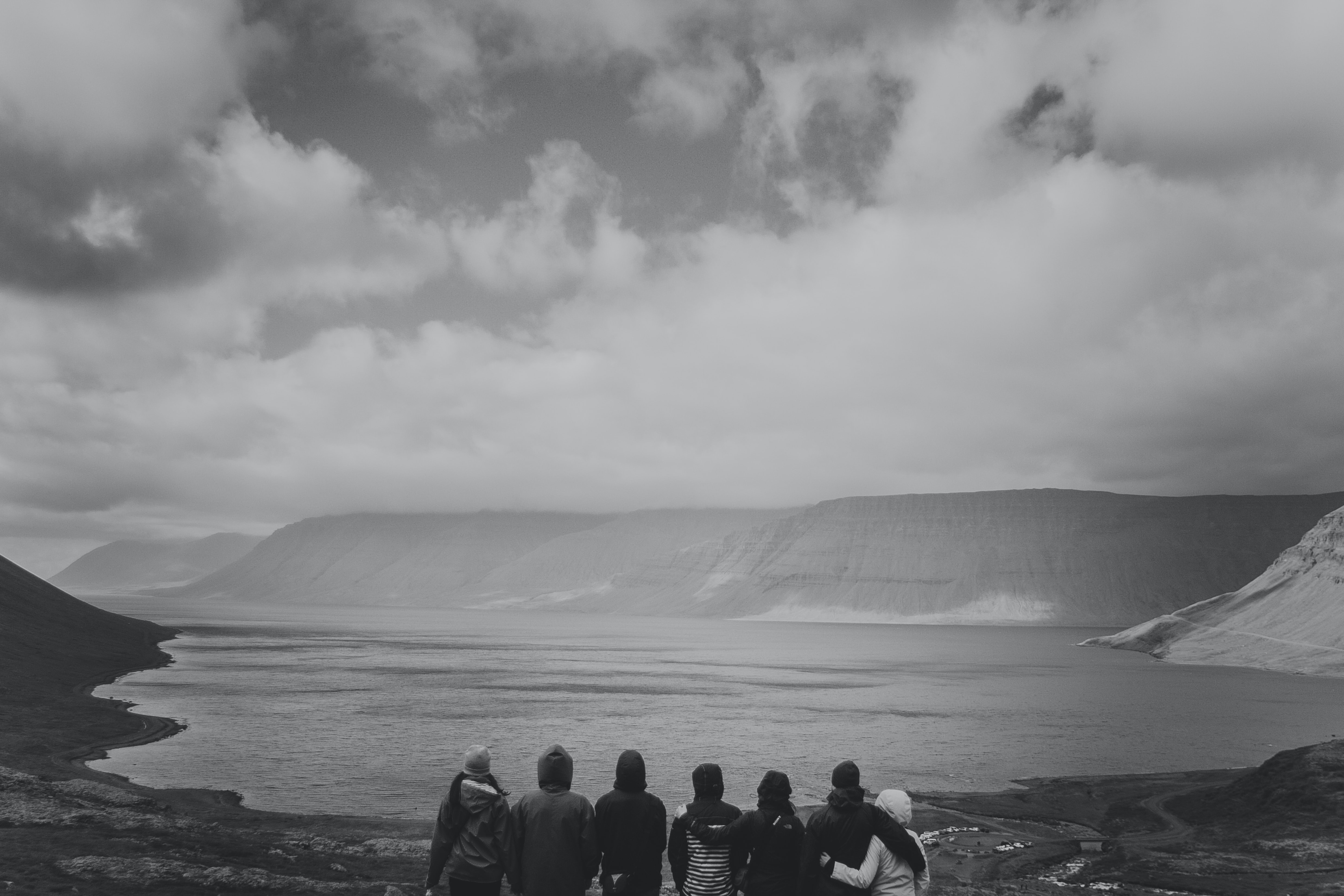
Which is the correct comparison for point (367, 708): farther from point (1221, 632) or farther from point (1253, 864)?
point (1221, 632)

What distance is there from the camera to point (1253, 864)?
27234 mm

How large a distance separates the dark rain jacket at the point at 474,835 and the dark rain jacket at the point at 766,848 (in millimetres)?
2495

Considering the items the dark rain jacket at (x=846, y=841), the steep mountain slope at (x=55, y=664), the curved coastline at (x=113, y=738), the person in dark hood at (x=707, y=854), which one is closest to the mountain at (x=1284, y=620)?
the curved coastline at (x=113, y=738)

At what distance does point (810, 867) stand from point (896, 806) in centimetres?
122

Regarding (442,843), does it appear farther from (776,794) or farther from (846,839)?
(846,839)

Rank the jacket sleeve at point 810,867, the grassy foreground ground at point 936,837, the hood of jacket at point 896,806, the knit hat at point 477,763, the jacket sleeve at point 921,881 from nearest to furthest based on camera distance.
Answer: the jacket sleeve at point 810,867
the hood of jacket at point 896,806
the jacket sleeve at point 921,881
the knit hat at point 477,763
the grassy foreground ground at point 936,837

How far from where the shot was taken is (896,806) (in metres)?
10.8

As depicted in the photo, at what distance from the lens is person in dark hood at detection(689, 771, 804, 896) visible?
10.9 m

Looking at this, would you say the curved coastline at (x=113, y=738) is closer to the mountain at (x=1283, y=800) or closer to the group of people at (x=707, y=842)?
the group of people at (x=707, y=842)

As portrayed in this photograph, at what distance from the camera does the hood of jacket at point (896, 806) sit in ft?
35.3

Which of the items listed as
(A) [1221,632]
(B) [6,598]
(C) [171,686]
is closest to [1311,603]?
(A) [1221,632]

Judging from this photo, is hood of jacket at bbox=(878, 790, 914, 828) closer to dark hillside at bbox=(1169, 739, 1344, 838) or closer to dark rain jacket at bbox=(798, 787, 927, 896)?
dark rain jacket at bbox=(798, 787, 927, 896)

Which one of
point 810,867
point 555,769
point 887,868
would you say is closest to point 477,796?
point 555,769

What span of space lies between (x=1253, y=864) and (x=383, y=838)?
2548 centimetres
